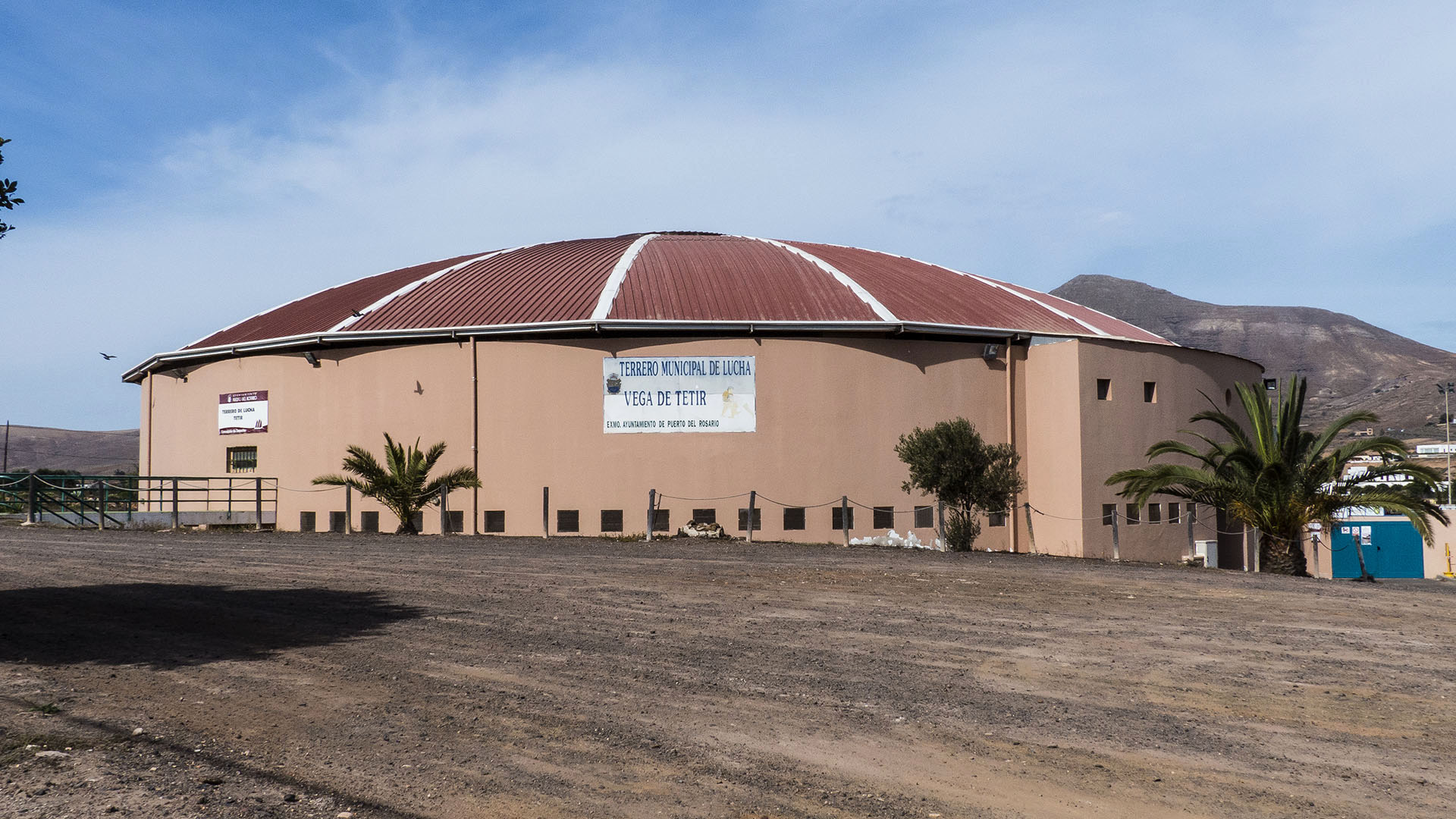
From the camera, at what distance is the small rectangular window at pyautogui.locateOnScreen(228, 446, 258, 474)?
29.6 metres

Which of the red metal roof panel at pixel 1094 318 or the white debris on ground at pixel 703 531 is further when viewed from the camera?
the red metal roof panel at pixel 1094 318

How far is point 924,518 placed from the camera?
26203mm

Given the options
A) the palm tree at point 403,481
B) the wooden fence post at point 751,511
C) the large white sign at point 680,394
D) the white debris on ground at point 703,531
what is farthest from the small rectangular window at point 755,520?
the palm tree at point 403,481

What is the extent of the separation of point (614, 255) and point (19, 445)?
19557 cm

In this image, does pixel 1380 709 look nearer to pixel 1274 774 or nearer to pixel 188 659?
pixel 1274 774

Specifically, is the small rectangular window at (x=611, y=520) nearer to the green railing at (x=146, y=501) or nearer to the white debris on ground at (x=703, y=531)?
the white debris on ground at (x=703, y=531)

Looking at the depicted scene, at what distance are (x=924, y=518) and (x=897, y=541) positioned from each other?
3.79 feet

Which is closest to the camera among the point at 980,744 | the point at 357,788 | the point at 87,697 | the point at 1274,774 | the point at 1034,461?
the point at 357,788

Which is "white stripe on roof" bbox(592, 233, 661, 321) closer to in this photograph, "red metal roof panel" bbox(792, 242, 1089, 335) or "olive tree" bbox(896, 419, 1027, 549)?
"red metal roof panel" bbox(792, 242, 1089, 335)

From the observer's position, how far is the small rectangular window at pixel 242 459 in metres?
29.6

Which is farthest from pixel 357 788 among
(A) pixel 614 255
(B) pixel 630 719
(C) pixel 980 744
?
(A) pixel 614 255

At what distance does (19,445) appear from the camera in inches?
7234

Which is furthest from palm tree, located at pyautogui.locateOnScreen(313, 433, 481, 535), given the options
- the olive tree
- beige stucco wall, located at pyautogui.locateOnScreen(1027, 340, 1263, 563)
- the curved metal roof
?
beige stucco wall, located at pyautogui.locateOnScreen(1027, 340, 1263, 563)

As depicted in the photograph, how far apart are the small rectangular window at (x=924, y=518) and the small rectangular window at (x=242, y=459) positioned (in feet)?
60.9
